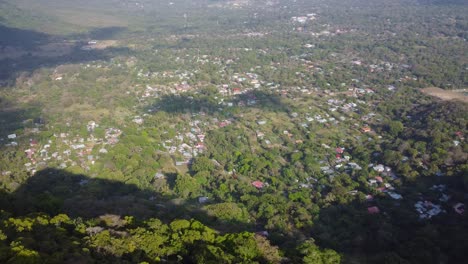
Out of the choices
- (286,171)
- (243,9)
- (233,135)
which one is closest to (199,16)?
(243,9)

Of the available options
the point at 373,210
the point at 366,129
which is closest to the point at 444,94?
the point at 366,129

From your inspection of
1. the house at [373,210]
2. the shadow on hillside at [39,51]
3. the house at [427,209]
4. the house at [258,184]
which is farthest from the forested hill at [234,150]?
the house at [373,210]

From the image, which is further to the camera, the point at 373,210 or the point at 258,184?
the point at 258,184

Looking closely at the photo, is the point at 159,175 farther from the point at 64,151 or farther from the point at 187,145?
the point at 64,151

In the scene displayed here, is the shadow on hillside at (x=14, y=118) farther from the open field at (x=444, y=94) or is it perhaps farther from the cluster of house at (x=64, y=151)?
the open field at (x=444, y=94)

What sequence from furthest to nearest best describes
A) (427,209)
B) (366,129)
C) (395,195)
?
(366,129) → (395,195) → (427,209)

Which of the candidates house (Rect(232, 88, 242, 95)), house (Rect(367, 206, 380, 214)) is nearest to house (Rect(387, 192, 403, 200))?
house (Rect(367, 206, 380, 214))
